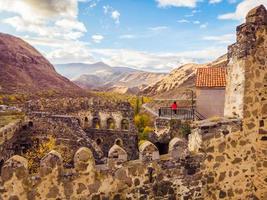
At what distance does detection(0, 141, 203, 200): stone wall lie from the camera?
6.77 m

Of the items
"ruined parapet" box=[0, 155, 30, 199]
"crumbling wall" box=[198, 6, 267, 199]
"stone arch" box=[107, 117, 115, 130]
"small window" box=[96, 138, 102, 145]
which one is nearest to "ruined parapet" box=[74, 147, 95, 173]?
"ruined parapet" box=[0, 155, 30, 199]

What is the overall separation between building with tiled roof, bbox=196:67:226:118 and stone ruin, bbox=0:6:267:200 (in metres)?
18.8

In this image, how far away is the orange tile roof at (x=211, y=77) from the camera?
27750 millimetres

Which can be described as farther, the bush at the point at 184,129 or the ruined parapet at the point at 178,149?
the bush at the point at 184,129

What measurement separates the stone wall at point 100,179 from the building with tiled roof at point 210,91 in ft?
65.0

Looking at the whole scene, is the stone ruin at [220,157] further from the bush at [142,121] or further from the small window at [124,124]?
the bush at [142,121]

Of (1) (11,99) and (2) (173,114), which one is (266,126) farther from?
(1) (11,99)

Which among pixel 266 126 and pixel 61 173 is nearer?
pixel 61 173

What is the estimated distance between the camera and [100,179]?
756cm

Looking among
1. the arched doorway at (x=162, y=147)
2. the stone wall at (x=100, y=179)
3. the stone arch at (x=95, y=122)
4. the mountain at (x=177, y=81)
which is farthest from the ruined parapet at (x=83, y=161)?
the mountain at (x=177, y=81)

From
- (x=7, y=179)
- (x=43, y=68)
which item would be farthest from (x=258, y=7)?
(x=43, y=68)

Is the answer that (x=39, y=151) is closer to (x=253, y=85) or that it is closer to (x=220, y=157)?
(x=220, y=157)

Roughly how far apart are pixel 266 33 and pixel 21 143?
1702cm

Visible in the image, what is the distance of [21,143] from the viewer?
21.2 metres
